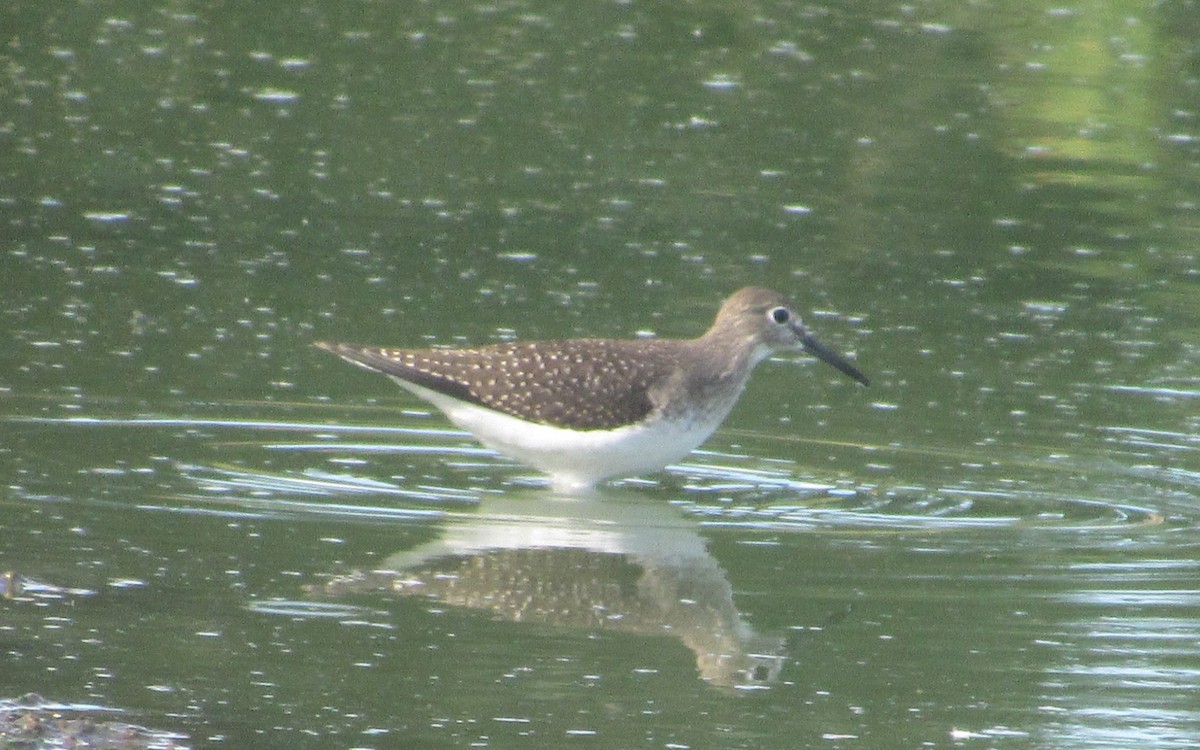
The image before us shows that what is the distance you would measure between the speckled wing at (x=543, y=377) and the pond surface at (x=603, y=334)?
0.36m

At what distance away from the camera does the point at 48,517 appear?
7.79m

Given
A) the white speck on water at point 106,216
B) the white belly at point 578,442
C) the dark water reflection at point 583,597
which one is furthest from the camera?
the white speck on water at point 106,216

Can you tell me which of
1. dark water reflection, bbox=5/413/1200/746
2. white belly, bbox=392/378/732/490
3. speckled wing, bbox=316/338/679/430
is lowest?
dark water reflection, bbox=5/413/1200/746

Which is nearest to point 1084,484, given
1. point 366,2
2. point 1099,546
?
point 1099,546

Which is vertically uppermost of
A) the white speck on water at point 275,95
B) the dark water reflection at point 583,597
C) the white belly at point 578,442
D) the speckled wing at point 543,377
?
the white speck on water at point 275,95

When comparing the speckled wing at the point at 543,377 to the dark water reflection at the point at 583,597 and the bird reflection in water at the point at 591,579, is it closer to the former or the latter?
the dark water reflection at the point at 583,597

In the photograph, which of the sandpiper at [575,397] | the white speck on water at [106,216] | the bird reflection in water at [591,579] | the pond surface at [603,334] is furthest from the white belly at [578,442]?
the white speck on water at [106,216]

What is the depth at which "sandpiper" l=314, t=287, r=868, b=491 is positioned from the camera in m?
8.78

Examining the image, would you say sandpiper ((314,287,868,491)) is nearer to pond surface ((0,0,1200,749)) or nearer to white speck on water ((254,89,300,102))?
pond surface ((0,0,1200,749))

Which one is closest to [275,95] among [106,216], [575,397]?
[106,216]

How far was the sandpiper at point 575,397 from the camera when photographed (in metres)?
8.78

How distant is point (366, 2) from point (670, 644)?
489 inches

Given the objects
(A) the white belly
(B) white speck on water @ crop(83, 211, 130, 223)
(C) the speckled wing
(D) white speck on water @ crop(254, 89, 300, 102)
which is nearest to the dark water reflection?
(A) the white belly

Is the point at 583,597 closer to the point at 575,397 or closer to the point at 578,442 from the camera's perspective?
the point at 578,442
